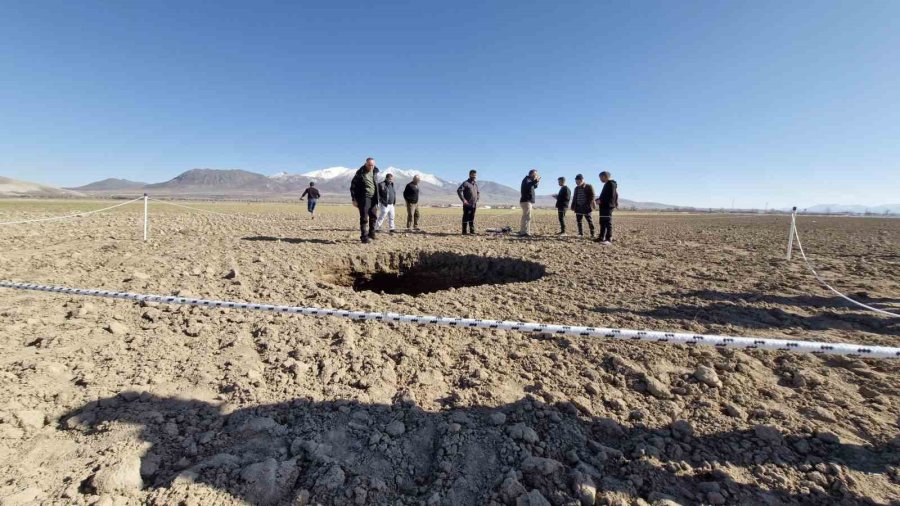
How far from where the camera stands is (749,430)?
281 cm

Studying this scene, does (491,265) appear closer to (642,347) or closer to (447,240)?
(447,240)

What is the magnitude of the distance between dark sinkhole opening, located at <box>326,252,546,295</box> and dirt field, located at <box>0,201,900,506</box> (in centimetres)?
252

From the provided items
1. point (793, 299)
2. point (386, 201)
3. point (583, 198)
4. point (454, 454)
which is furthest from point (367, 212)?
point (793, 299)

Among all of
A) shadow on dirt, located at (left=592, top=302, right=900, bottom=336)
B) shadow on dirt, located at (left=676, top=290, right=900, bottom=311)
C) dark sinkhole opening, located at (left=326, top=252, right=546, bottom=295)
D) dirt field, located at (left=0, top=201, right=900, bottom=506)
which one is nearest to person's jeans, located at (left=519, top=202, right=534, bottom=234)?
dark sinkhole opening, located at (left=326, top=252, right=546, bottom=295)

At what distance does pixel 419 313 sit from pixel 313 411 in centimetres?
225

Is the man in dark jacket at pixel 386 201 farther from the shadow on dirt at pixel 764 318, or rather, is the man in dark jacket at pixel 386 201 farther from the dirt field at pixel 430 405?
the shadow on dirt at pixel 764 318

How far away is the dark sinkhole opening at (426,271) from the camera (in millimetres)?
8336

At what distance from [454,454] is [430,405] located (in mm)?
565

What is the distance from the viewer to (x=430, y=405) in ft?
10.1

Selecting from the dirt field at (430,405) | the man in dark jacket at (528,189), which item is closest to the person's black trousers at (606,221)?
the man in dark jacket at (528,189)

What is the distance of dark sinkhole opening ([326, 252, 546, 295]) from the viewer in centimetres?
834

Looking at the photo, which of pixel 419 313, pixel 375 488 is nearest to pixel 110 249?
pixel 419 313

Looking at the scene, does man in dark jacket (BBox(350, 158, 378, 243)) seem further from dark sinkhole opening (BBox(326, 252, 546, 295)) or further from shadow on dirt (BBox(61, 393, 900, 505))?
shadow on dirt (BBox(61, 393, 900, 505))

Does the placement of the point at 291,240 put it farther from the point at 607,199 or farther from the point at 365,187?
the point at 607,199
